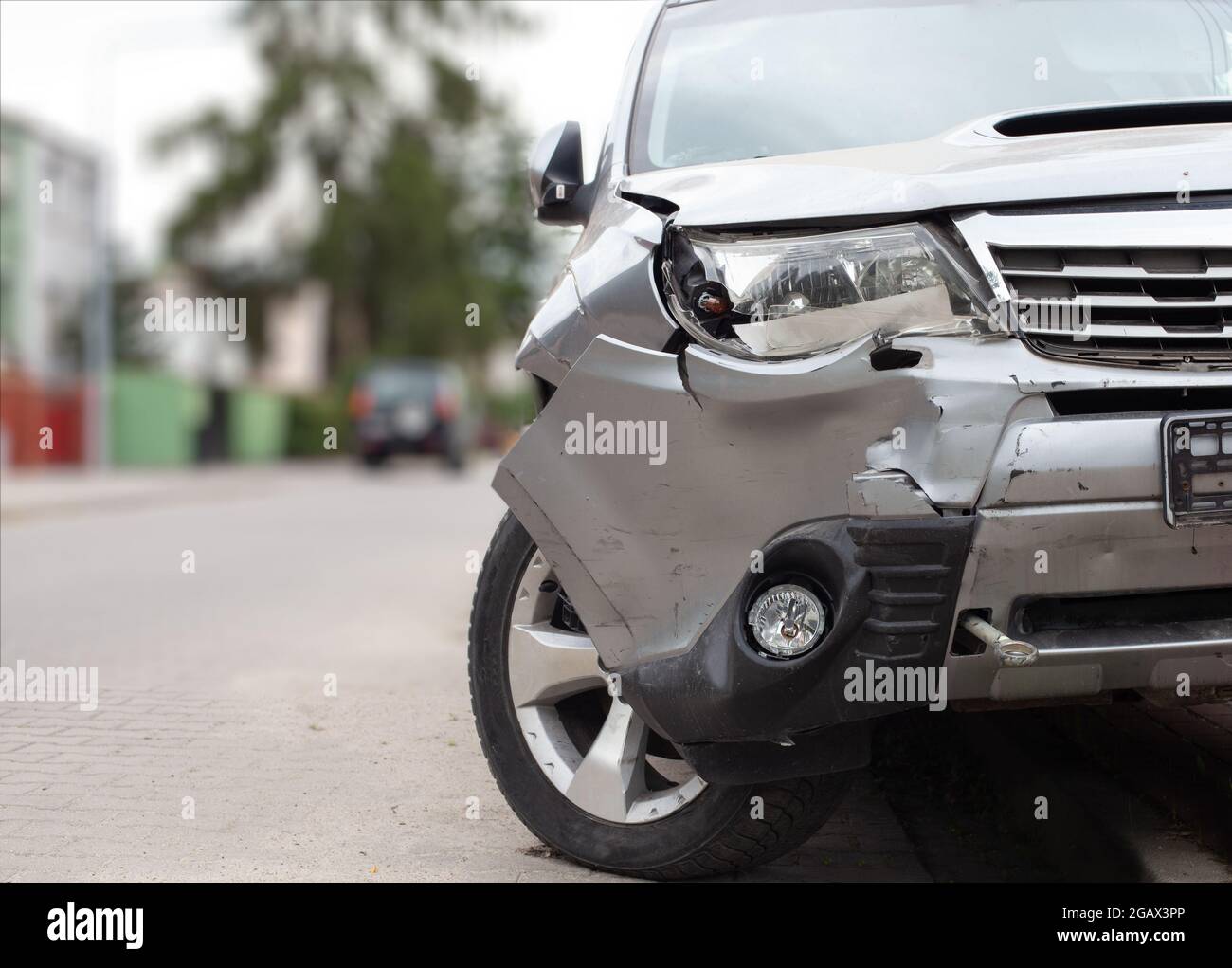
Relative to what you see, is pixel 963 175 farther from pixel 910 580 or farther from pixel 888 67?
pixel 888 67

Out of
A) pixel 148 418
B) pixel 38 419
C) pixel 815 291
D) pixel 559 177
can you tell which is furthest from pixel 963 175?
pixel 148 418

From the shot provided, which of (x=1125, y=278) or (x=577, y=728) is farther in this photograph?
(x=577, y=728)

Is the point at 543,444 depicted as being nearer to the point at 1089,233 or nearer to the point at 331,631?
the point at 1089,233

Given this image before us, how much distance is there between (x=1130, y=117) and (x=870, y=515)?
104 centimetres

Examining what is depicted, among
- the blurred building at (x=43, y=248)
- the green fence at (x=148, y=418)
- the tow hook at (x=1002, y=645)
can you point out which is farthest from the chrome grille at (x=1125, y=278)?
the blurred building at (x=43, y=248)

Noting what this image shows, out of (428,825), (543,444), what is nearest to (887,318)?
(543,444)

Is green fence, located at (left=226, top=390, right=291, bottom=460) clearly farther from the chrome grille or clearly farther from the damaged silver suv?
the chrome grille

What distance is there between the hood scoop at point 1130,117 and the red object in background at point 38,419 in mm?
24636

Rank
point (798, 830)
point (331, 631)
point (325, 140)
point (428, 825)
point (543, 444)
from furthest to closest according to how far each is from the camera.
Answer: point (325, 140), point (331, 631), point (428, 825), point (798, 830), point (543, 444)

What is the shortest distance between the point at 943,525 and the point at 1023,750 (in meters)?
2.24

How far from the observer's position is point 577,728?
3.46m

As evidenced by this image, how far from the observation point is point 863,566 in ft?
8.78

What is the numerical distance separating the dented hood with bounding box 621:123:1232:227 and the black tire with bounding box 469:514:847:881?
0.94m

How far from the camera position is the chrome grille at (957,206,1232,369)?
2.73 m
